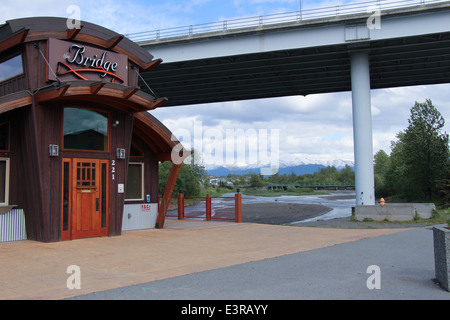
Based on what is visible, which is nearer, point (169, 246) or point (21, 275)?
point (21, 275)

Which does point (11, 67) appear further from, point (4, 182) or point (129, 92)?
point (129, 92)

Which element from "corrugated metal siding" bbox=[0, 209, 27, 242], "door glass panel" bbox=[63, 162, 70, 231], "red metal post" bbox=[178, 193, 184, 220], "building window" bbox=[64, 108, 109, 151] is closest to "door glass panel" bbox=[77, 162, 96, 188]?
"door glass panel" bbox=[63, 162, 70, 231]

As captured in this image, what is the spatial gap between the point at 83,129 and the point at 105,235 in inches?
148

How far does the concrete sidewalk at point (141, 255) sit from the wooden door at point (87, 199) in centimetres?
54

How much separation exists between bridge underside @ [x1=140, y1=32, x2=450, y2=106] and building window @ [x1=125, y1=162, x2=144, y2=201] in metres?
11.9

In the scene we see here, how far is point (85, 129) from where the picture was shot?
1418 cm

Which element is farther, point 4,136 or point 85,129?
point 85,129

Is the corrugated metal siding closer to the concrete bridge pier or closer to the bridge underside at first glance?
the bridge underside

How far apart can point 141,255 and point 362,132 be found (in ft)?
58.0

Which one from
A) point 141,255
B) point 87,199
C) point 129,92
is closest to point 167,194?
point 87,199

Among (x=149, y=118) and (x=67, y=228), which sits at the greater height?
(x=149, y=118)
